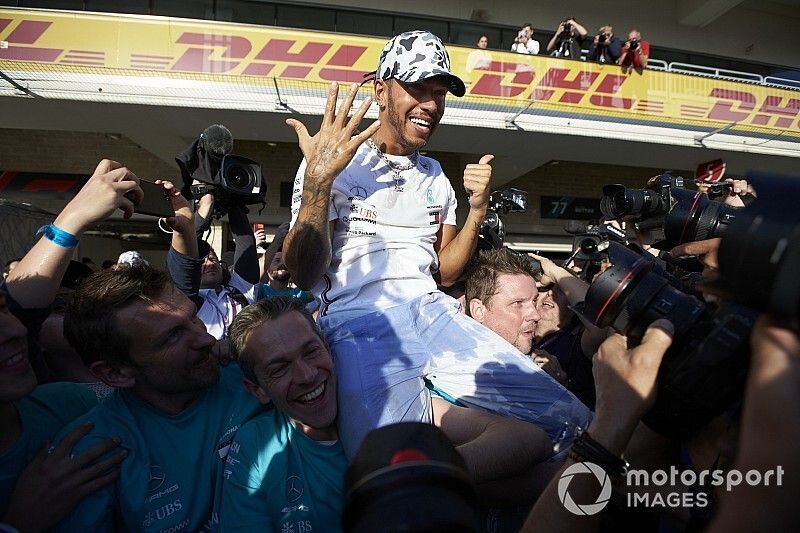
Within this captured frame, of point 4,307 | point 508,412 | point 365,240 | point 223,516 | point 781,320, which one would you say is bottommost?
point 223,516

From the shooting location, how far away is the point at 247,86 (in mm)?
7555

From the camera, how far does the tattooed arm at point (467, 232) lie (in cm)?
227

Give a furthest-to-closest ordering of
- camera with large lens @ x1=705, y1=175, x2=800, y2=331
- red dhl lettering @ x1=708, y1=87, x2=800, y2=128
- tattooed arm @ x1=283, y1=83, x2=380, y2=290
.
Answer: red dhl lettering @ x1=708, y1=87, x2=800, y2=128 → tattooed arm @ x1=283, y1=83, x2=380, y2=290 → camera with large lens @ x1=705, y1=175, x2=800, y2=331

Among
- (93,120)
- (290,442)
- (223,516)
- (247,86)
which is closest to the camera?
(223,516)

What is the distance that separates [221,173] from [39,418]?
1424 mm

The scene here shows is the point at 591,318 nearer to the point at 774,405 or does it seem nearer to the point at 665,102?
the point at 774,405

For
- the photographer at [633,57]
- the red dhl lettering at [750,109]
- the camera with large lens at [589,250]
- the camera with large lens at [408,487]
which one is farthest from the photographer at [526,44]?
the camera with large lens at [408,487]

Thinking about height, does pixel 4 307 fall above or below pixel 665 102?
below

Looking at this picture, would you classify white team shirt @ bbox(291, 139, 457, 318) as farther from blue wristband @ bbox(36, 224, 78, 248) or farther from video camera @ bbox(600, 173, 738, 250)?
video camera @ bbox(600, 173, 738, 250)

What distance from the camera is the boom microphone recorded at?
2.74 metres

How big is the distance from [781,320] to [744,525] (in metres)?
0.28

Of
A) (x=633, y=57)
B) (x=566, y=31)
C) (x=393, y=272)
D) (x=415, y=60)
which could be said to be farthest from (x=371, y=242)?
(x=566, y=31)

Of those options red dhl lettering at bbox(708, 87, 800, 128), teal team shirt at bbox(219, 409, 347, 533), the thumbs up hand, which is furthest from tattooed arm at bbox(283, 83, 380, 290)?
red dhl lettering at bbox(708, 87, 800, 128)

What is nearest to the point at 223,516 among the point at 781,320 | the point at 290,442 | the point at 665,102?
the point at 290,442
